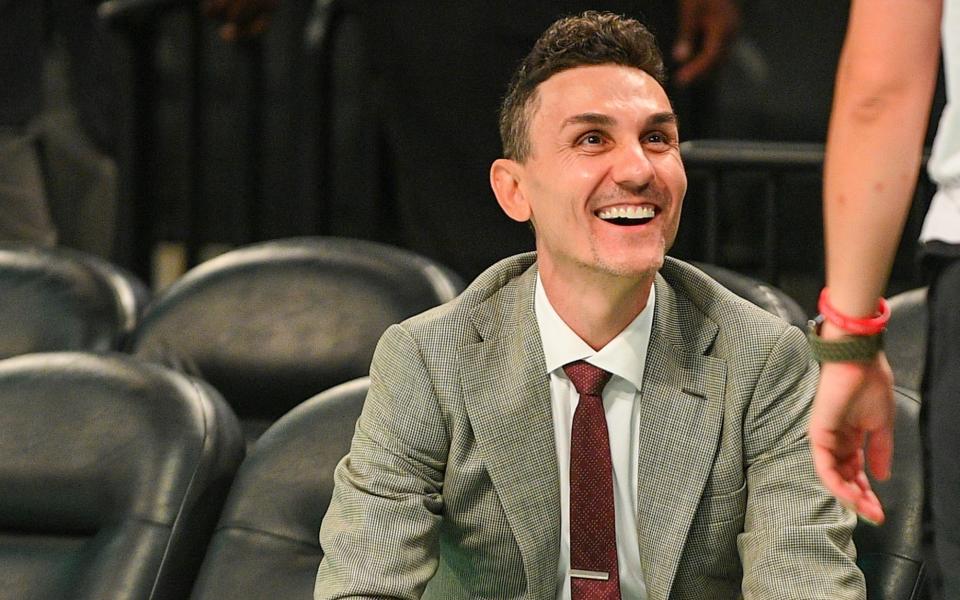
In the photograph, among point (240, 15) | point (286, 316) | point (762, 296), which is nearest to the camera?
point (762, 296)

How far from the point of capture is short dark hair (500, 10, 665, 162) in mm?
1842

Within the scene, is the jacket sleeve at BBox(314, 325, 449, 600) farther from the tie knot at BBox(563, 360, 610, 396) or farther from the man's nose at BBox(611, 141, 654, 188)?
the man's nose at BBox(611, 141, 654, 188)

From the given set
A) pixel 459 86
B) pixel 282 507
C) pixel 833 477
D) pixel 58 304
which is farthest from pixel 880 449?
pixel 459 86

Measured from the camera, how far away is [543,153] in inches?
72.6

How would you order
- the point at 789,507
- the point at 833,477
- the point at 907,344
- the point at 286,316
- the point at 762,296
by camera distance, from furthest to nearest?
the point at 286,316
the point at 762,296
the point at 907,344
the point at 789,507
the point at 833,477

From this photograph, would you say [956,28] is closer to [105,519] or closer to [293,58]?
[105,519]

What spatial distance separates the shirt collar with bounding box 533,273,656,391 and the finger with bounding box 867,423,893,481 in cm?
57

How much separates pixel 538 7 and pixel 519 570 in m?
2.00

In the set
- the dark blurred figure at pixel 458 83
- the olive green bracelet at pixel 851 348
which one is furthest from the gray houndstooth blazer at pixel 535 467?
the dark blurred figure at pixel 458 83

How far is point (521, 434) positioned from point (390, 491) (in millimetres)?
159

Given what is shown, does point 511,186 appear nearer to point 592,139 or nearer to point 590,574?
point 592,139

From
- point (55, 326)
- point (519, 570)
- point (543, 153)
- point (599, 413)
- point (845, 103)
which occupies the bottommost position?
point (55, 326)

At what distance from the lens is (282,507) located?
2.01 m

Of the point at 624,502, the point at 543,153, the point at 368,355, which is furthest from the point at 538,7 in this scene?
the point at 624,502
